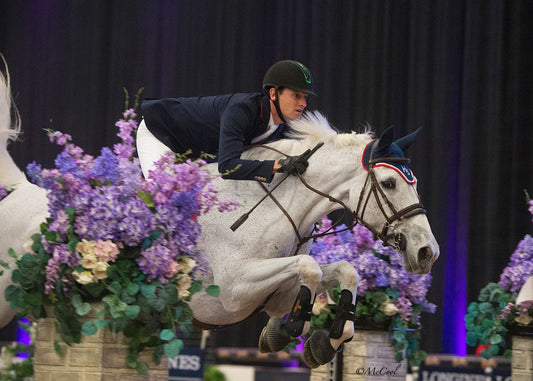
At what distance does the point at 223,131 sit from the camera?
358 cm

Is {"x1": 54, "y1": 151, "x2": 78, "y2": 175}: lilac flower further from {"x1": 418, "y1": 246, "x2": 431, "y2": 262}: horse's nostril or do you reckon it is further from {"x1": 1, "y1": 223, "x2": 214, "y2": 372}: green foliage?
{"x1": 418, "y1": 246, "x2": 431, "y2": 262}: horse's nostril

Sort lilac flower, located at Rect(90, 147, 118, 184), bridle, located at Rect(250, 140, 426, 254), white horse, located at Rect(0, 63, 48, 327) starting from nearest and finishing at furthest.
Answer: lilac flower, located at Rect(90, 147, 118, 184) → bridle, located at Rect(250, 140, 426, 254) → white horse, located at Rect(0, 63, 48, 327)

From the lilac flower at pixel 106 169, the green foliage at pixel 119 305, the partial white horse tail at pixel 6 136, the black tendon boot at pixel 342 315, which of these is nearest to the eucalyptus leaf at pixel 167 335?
the green foliage at pixel 119 305

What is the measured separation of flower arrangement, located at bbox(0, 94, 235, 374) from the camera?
2754 mm

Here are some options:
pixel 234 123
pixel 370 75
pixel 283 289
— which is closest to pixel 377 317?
pixel 283 289

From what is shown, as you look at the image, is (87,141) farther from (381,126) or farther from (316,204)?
(316,204)

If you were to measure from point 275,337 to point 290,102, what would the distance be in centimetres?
106

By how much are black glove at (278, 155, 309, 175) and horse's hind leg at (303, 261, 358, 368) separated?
47 cm

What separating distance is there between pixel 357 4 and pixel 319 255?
145 inches

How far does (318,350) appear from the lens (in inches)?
135

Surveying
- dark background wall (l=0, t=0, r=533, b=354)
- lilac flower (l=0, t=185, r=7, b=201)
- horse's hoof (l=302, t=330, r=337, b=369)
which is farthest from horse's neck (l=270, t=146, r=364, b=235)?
dark background wall (l=0, t=0, r=533, b=354)

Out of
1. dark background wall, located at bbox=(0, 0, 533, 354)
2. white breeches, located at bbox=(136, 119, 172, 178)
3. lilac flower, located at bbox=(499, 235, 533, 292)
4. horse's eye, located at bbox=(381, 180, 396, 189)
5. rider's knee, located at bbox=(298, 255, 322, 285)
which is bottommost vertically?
rider's knee, located at bbox=(298, 255, 322, 285)

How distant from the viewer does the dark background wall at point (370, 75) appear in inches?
270

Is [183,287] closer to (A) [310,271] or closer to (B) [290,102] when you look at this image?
(A) [310,271]
